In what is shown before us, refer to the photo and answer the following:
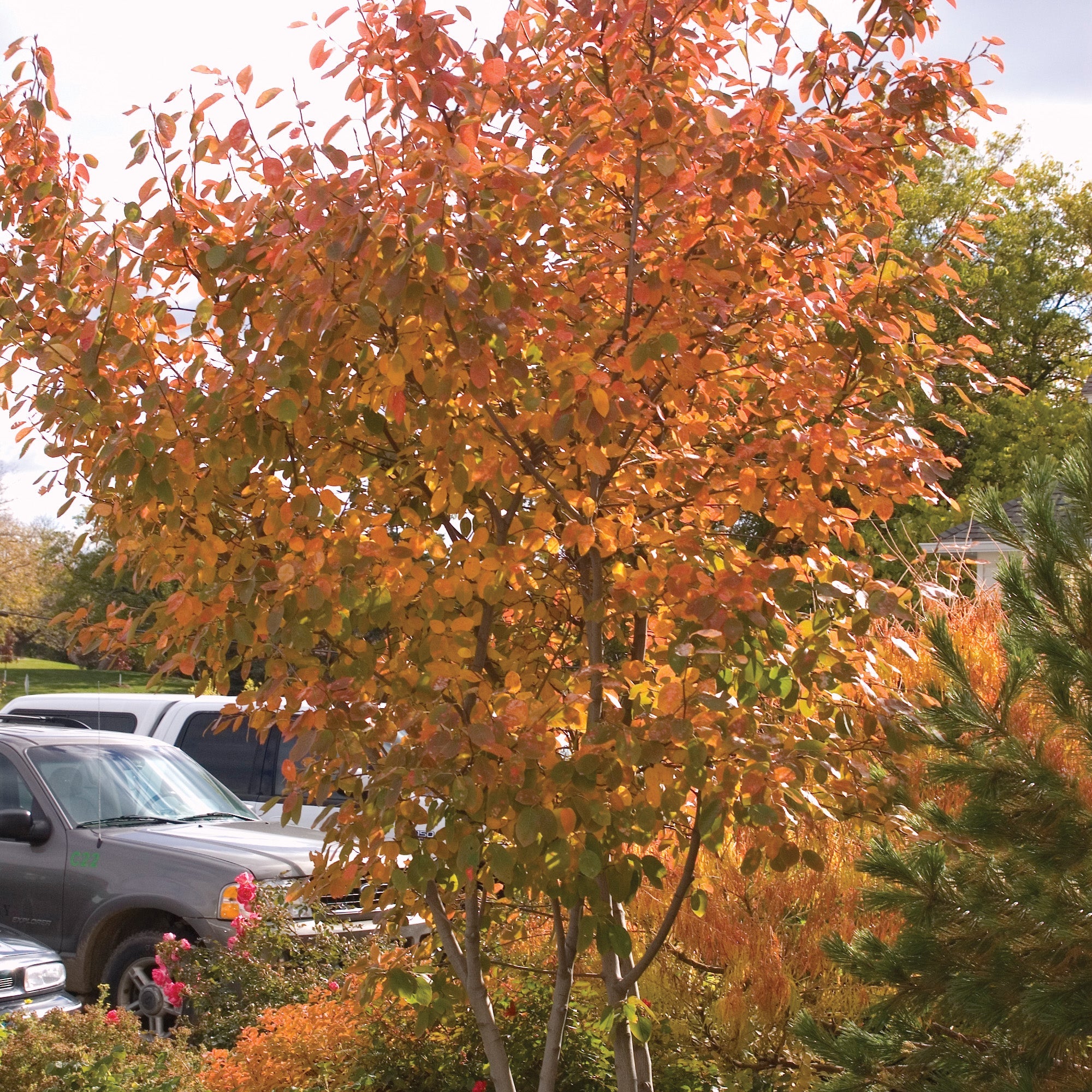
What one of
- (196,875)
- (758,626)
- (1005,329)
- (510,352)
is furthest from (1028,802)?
(1005,329)

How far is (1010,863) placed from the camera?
10.6ft

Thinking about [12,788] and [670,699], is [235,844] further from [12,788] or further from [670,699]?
[670,699]

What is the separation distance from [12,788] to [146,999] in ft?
6.25

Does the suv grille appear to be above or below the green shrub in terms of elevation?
above

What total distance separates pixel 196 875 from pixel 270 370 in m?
4.92

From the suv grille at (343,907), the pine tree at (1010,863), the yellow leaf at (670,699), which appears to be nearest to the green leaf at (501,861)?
the yellow leaf at (670,699)

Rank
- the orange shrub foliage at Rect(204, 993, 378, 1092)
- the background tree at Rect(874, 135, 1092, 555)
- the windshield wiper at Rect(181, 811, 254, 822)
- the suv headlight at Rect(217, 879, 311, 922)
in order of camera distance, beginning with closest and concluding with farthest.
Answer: the orange shrub foliage at Rect(204, 993, 378, 1092) → the suv headlight at Rect(217, 879, 311, 922) → the windshield wiper at Rect(181, 811, 254, 822) → the background tree at Rect(874, 135, 1092, 555)

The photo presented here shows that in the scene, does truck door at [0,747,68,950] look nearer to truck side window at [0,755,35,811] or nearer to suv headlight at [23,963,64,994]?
truck side window at [0,755,35,811]

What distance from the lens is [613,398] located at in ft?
8.91

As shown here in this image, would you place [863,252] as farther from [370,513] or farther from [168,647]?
[168,647]

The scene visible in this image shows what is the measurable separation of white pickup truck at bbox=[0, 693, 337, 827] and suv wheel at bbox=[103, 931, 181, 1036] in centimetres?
338

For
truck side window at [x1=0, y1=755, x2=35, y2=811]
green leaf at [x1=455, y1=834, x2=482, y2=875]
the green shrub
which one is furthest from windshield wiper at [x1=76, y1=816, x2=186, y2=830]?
green leaf at [x1=455, y1=834, x2=482, y2=875]

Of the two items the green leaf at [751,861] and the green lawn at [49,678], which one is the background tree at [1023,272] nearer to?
the green leaf at [751,861]

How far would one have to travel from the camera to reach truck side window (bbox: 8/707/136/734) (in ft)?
36.0
